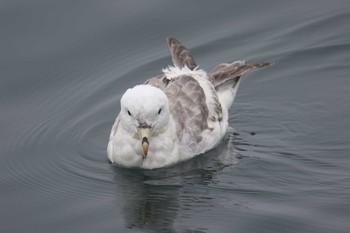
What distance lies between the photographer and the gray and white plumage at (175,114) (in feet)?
38.0

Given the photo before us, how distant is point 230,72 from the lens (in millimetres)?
13523

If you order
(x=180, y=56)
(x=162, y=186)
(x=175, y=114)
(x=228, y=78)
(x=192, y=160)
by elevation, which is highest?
(x=180, y=56)

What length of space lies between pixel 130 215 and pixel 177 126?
1691 millimetres

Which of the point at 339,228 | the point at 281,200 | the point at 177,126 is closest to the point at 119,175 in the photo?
the point at 177,126

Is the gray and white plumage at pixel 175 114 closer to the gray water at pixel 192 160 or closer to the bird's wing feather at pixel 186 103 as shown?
the bird's wing feather at pixel 186 103

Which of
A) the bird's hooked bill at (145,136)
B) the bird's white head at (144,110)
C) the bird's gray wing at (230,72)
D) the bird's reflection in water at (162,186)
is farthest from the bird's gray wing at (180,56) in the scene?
the bird's hooked bill at (145,136)

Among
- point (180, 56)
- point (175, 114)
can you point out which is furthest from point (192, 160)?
point (180, 56)

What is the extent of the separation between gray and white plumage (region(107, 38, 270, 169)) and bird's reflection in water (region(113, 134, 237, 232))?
0.12m

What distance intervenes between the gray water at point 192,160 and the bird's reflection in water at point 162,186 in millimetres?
23

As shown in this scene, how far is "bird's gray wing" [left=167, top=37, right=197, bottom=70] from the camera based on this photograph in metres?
13.8

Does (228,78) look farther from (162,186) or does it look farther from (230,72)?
(162,186)

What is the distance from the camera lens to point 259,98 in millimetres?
13664

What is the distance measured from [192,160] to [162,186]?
81 centimetres

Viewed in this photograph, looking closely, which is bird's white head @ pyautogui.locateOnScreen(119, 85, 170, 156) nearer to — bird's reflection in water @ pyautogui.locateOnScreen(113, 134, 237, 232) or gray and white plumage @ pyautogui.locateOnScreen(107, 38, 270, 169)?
gray and white plumage @ pyautogui.locateOnScreen(107, 38, 270, 169)
